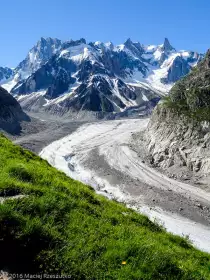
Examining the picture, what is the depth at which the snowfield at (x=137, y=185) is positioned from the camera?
53806 millimetres

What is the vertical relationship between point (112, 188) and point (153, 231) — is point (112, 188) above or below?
below

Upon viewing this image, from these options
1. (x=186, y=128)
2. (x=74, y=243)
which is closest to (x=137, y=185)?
(x=186, y=128)

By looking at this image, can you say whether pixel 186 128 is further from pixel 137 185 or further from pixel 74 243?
pixel 74 243

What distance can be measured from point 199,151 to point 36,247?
7513 centimetres

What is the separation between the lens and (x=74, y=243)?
10.6m

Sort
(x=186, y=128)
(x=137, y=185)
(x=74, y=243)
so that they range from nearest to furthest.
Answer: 1. (x=74, y=243)
2. (x=137, y=185)
3. (x=186, y=128)

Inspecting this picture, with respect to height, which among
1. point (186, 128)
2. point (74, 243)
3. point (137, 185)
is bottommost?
point (137, 185)

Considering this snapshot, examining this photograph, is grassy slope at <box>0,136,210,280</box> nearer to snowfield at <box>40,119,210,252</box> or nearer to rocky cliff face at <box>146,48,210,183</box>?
snowfield at <box>40,119,210,252</box>

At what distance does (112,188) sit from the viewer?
7131cm

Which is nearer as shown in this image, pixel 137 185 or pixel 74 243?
pixel 74 243

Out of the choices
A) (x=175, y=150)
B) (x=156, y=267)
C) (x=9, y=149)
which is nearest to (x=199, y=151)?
(x=175, y=150)

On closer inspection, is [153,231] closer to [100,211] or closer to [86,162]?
[100,211]

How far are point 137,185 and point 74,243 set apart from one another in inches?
2474

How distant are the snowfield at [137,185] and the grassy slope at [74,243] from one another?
108ft
